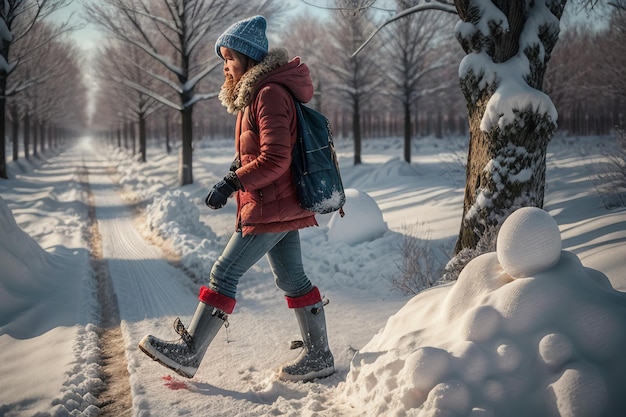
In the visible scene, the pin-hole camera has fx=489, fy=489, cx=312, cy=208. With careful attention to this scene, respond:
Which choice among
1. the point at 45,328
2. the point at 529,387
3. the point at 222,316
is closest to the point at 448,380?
the point at 529,387

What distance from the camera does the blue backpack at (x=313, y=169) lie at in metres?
2.77

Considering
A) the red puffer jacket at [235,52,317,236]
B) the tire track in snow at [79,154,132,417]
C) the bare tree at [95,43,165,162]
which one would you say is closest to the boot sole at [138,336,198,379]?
the tire track in snow at [79,154,132,417]

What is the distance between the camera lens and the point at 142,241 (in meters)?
8.03

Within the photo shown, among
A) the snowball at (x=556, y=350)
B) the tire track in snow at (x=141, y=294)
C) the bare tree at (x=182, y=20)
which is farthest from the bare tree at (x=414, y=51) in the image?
the snowball at (x=556, y=350)

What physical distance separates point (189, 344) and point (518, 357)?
6.02 ft

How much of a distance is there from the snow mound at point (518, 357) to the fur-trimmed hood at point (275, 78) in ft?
4.89

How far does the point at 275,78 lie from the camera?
274cm

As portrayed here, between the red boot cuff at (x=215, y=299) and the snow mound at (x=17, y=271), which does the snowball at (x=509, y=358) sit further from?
the snow mound at (x=17, y=271)

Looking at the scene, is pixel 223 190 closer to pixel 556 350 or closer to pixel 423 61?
pixel 556 350

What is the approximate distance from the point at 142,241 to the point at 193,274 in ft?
8.38

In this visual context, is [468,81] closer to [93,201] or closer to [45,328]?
[45,328]

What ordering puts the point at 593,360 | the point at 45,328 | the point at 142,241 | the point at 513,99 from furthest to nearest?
the point at 142,241 → the point at 513,99 → the point at 45,328 → the point at 593,360

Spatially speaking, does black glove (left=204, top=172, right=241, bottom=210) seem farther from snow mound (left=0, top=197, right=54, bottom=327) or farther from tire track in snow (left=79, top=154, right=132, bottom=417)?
snow mound (left=0, top=197, right=54, bottom=327)

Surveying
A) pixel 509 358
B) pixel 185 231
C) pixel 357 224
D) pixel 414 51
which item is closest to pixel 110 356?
pixel 509 358
